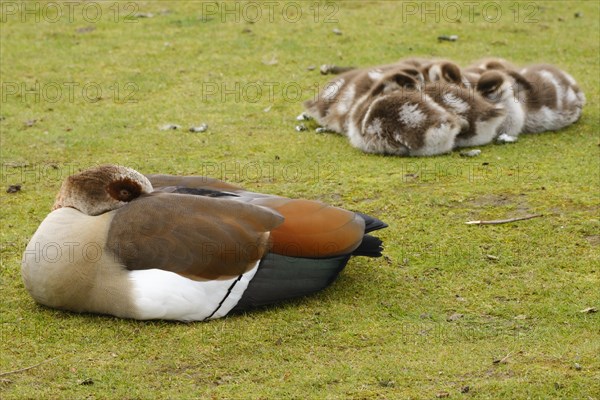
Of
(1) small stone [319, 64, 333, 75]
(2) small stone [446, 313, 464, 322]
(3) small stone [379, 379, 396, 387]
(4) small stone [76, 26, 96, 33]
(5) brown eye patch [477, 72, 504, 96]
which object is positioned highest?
(5) brown eye patch [477, 72, 504, 96]

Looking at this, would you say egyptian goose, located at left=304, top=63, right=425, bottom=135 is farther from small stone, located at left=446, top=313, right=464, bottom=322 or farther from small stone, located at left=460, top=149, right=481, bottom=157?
small stone, located at left=446, top=313, right=464, bottom=322

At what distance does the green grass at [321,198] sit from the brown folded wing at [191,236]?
36 cm

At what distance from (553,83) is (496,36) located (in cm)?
313

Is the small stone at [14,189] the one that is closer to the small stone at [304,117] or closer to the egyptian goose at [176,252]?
the egyptian goose at [176,252]

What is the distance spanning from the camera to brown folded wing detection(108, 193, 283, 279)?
526cm

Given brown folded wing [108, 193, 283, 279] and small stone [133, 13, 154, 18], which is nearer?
brown folded wing [108, 193, 283, 279]

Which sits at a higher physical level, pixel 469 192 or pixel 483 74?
pixel 483 74

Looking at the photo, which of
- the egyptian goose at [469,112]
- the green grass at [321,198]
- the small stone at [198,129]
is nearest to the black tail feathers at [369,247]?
the green grass at [321,198]

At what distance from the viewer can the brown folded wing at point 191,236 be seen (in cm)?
526

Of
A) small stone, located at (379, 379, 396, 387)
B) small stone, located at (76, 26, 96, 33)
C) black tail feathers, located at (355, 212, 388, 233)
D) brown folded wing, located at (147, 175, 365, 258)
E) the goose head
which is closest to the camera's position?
small stone, located at (379, 379, 396, 387)

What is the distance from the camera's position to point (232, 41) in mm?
12367

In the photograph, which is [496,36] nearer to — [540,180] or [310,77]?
[310,77]

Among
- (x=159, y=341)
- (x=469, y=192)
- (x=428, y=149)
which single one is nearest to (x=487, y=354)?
(x=159, y=341)

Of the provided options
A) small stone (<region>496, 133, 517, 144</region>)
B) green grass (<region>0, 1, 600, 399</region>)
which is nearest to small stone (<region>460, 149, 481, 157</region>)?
green grass (<region>0, 1, 600, 399</region>)
